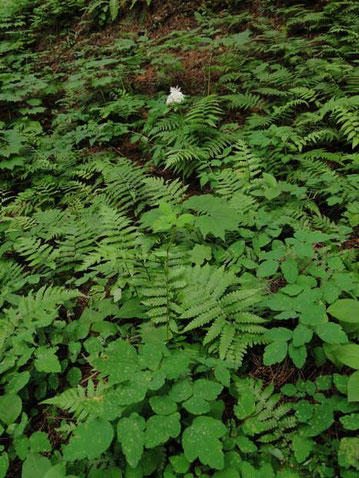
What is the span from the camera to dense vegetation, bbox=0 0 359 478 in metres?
1.66

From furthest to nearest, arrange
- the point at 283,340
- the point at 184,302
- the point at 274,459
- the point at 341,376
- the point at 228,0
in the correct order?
the point at 228,0, the point at 184,302, the point at 283,340, the point at 341,376, the point at 274,459

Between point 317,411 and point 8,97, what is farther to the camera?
point 8,97

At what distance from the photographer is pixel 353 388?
1614mm

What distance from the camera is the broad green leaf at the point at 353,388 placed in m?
1.59

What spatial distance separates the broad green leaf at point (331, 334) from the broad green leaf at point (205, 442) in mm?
679

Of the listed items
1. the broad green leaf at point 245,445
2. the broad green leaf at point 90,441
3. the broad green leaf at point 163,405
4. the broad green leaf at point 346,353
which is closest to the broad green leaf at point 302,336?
the broad green leaf at point 346,353

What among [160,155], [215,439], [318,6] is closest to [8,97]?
[160,155]

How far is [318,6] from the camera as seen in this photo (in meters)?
5.51

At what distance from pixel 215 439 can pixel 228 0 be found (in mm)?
7128

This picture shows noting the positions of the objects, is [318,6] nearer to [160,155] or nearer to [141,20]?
[141,20]

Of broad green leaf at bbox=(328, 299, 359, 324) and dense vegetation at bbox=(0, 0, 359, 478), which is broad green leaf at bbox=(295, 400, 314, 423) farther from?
broad green leaf at bbox=(328, 299, 359, 324)

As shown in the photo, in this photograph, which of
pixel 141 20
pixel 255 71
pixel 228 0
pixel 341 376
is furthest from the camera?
pixel 141 20

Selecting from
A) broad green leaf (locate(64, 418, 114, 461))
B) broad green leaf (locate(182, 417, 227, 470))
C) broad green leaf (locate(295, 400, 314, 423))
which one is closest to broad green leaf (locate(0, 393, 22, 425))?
broad green leaf (locate(64, 418, 114, 461))

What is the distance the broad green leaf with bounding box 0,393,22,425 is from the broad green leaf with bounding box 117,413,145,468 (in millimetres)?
818
